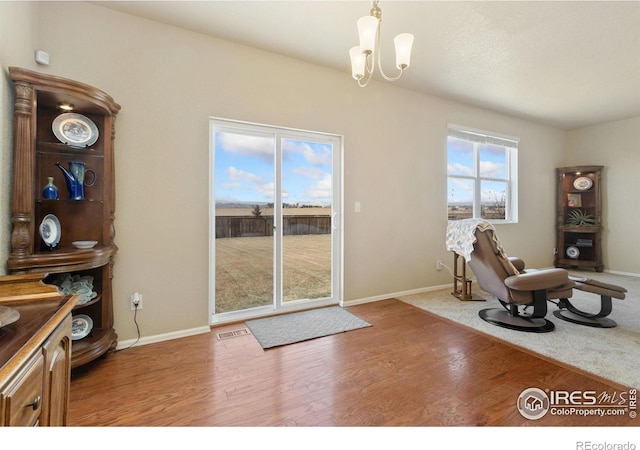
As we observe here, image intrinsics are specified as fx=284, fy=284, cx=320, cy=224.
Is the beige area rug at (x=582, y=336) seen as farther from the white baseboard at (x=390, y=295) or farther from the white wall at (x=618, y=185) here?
the white wall at (x=618, y=185)

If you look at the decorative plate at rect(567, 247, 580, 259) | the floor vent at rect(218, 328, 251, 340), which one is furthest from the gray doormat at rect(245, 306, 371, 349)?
the decorative plate at rect(567, 247, 580, 259)

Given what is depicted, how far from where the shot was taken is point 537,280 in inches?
101

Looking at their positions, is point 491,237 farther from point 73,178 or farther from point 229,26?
point 73,178

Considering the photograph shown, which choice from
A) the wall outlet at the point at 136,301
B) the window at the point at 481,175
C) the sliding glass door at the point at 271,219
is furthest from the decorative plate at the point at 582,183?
the wall outlet at the point at 136,301

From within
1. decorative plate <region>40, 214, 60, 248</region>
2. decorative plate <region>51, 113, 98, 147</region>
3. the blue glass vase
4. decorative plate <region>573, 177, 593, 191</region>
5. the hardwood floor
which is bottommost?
the hardwood floor

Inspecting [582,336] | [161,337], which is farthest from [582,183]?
[161,337]

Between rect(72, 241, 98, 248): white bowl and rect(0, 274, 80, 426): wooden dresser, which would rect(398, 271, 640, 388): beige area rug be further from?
rect(72, 241, 98, 248): white bowl

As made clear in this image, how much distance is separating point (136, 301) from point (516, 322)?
3519mm

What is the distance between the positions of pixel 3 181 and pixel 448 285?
4.74 metres

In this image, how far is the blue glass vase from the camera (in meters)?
1.99

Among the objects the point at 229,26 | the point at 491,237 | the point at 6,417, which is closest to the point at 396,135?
the point at 491,237

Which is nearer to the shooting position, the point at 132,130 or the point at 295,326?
the point at 132,130

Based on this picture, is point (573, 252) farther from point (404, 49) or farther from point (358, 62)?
point (358, 62)
